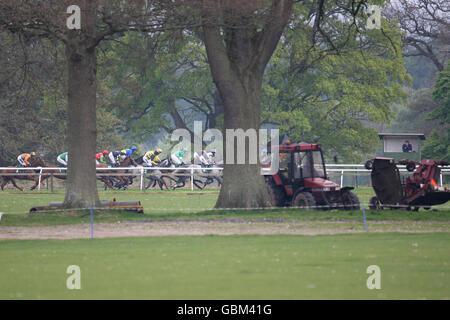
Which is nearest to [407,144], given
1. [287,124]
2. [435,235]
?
[287,124]

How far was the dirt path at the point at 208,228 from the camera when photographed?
2038 centimetres

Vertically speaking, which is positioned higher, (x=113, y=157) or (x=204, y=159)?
(x=113, y=157)

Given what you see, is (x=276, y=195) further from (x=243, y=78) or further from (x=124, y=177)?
(x=124, y=177)

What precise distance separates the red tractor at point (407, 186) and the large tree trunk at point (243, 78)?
3608 mm

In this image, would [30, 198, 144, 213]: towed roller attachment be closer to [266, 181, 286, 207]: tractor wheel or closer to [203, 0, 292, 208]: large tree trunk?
[203, 0, 292, 208]: large tree trunk

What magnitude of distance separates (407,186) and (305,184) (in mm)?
3183

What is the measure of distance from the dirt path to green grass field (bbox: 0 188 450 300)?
4.14 ft

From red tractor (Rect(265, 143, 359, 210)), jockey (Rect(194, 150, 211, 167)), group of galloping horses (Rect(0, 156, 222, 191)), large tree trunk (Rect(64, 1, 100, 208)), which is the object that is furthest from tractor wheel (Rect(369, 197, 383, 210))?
jockey (Rect(194, 150, 211, 167))

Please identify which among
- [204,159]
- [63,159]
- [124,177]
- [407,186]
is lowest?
[407,186]

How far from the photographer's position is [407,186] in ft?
86.3

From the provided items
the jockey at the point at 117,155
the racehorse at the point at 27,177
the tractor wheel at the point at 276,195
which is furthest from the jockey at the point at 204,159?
the tractor wheel at the point at 276,195

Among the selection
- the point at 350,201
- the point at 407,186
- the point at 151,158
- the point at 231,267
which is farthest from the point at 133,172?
the point at 231,267

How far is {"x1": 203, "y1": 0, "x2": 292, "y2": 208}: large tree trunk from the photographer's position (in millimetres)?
26609
